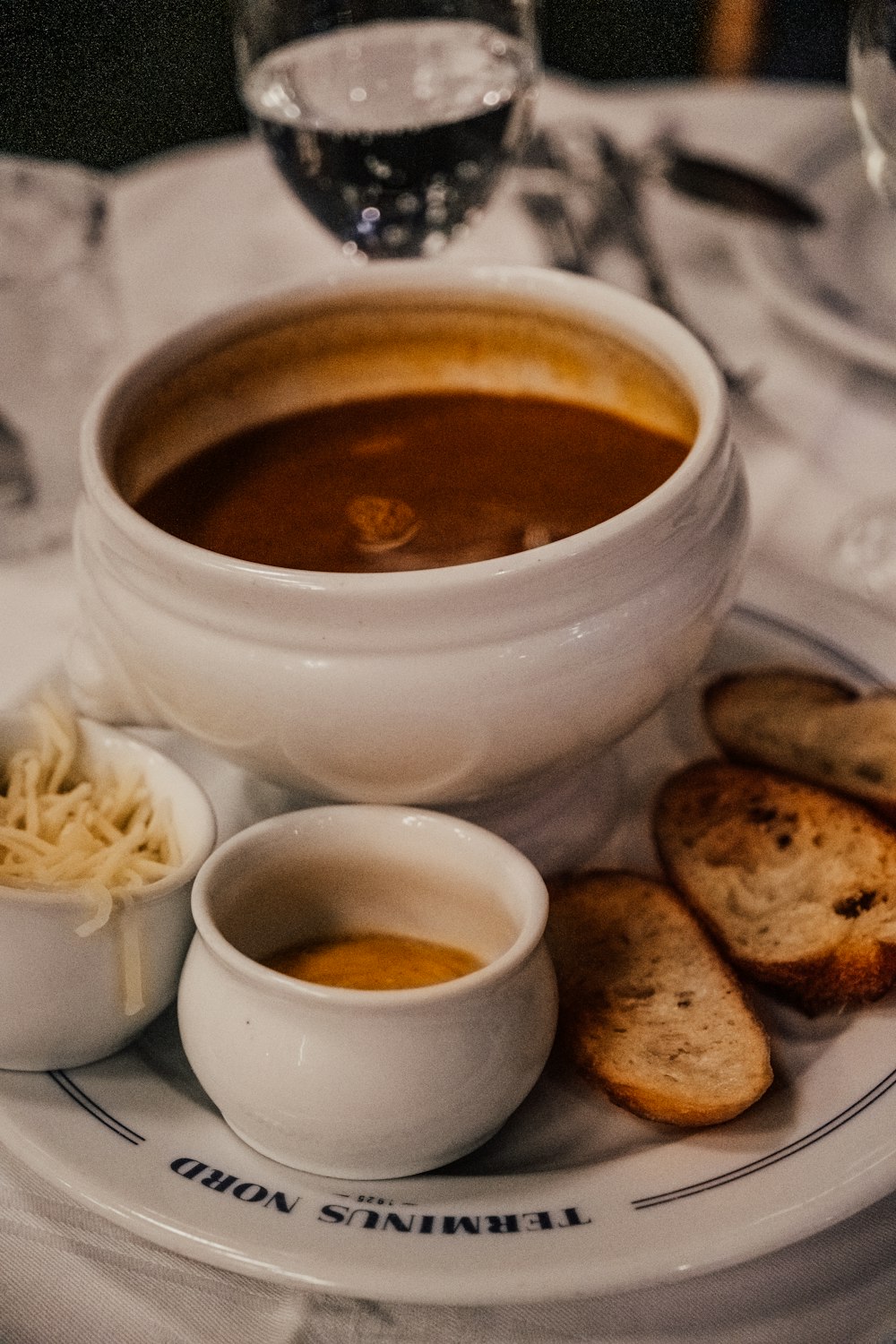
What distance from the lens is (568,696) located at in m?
0.90

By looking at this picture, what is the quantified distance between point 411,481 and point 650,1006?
47 cm

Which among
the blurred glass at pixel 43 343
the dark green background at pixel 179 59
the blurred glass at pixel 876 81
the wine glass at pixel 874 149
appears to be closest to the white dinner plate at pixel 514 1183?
the wine glass at pixel 874 149

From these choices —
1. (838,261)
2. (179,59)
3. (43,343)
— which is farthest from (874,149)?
(179,59)

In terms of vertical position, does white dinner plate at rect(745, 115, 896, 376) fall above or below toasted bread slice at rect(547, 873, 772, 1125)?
above

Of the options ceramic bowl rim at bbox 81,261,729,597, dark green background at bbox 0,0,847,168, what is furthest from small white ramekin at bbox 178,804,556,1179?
dark green background at bbox 0,0,847,168

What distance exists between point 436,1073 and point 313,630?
0.28 m

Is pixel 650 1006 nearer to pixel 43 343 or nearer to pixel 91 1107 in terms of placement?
pixel 91 1107

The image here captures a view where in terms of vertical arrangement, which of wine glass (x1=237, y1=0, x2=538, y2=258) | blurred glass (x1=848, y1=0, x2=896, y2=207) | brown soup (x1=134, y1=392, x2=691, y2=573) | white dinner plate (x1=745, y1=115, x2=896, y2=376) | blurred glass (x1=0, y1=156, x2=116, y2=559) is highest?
blurred glass (x1=848, y1=0, x2=896, y2=207)

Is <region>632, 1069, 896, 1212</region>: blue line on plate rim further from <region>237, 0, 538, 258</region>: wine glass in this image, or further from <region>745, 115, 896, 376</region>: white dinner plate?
<region>237, 0, 538, 258</region>: wine glass

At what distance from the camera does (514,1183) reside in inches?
31.3

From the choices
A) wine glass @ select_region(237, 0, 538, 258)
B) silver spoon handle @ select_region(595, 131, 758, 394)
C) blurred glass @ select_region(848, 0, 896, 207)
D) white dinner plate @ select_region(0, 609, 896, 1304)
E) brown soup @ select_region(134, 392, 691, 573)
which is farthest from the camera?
silver spoon handle @ select_region(595, 131, 758, 394)

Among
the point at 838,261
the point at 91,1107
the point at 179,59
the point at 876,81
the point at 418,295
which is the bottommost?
the point at 179,59

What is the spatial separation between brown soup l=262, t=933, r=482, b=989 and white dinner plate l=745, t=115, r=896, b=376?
0.85 meters

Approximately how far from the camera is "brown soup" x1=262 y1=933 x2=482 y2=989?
872 millimetres
